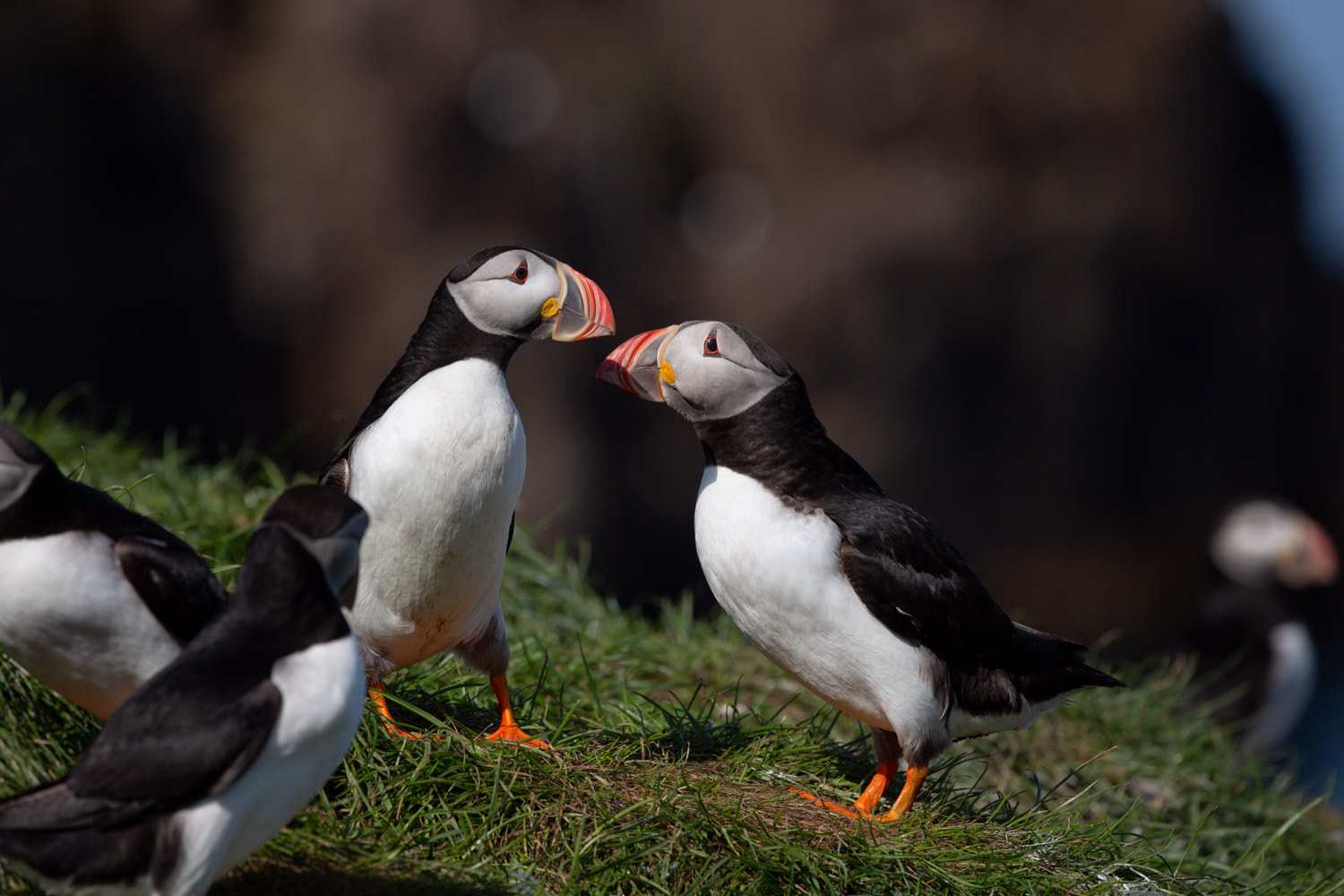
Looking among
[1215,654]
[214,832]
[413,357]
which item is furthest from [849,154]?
[214,832]

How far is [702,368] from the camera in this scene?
3553 mm

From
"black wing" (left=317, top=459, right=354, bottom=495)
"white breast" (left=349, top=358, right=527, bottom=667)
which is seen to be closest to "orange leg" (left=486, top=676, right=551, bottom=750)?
"white breast" (left=349, top=358, right=527, bottom=667)

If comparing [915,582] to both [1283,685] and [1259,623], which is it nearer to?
[1283,685]

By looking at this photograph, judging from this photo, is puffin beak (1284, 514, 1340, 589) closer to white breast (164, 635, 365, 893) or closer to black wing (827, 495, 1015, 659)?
black wing (827, 495, 1015, 659)

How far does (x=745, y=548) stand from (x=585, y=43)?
10.2 metres

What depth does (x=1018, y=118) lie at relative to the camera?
14227mm

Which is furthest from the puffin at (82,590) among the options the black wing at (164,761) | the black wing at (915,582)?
the black wing at (915,582)

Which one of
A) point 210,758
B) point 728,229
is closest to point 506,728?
point 210,758

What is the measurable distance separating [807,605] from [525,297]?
125 centimetres

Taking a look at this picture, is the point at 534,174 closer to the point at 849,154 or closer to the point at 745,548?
the point at 849,154

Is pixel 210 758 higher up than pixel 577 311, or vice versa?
pixel 577 311

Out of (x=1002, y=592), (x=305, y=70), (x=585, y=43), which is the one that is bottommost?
(x=1002, y=592)

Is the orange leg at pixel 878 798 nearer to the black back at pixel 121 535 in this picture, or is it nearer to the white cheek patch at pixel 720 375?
the white cheek patch at pixel 720 375

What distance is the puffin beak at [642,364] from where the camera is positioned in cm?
363
